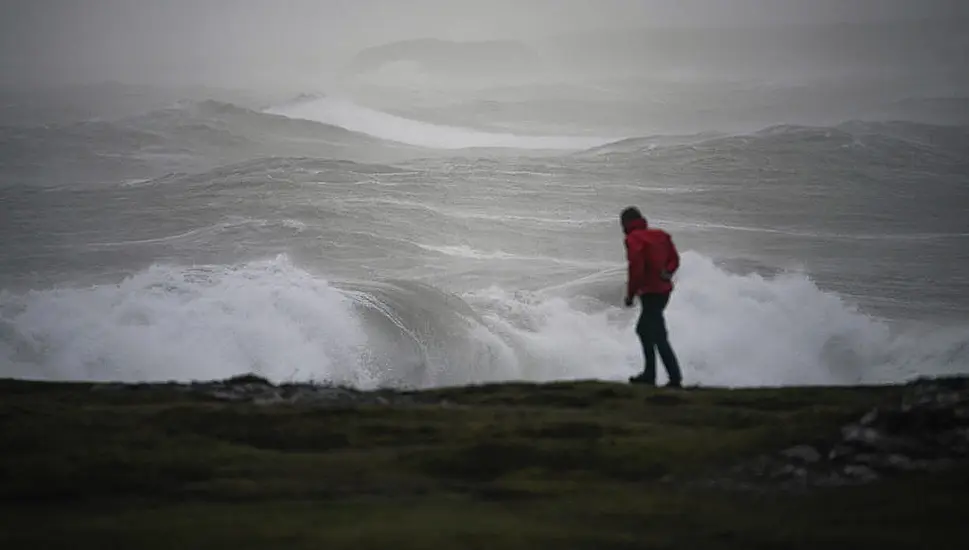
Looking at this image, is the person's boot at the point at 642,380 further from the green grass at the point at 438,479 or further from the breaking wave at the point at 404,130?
the breaking wave at the point at 404,130

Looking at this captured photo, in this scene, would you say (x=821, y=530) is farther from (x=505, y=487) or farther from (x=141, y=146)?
(x=141, y=146)

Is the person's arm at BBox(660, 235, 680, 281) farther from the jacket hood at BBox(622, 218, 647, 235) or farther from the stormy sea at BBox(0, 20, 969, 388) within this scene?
the stormy sea at BBox(0, 20, 969, 388)

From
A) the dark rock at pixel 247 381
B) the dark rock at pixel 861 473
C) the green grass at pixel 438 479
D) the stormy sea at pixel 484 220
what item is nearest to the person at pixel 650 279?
the green grass at pixel 438 479

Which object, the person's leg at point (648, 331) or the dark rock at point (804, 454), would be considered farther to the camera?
the person's leg at point (648, 331)

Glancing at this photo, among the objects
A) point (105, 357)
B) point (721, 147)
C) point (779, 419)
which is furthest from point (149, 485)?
point (721, 147)

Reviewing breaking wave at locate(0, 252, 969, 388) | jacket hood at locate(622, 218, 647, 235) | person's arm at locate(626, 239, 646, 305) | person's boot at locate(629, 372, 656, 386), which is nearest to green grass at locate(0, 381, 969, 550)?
person's boot at locate(629, 372, 656, 386)

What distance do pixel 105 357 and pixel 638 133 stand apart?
14.5m

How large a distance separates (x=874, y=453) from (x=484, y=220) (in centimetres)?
1993

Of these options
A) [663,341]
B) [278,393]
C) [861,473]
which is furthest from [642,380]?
[861,473]

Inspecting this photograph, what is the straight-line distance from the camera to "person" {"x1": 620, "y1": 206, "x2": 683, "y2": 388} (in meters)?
8.58

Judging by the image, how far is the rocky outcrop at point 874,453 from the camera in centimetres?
516

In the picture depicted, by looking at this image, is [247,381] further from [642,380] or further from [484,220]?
[484,220]

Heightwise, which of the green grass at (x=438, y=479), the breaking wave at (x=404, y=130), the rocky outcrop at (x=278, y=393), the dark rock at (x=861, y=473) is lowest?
the rocky outcrop at (x=278, y=393)

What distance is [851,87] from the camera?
28.3 m
